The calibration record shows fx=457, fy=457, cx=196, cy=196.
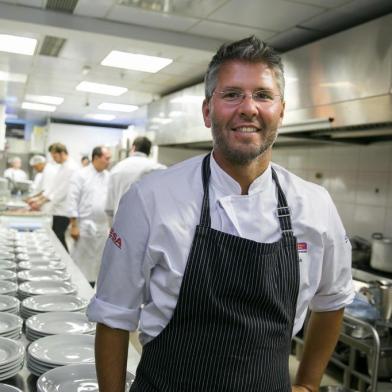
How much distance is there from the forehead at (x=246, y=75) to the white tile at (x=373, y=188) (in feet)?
9.64

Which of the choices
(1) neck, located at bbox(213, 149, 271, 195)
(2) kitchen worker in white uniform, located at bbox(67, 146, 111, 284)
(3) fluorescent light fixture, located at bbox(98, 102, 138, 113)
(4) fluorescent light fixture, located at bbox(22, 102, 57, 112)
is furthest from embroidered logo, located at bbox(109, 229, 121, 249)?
(4) fluorescent light fixture, located at bbox(22, 102, 57, 112)

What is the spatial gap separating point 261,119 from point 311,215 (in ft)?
0.98

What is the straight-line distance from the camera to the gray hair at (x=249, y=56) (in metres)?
1.14

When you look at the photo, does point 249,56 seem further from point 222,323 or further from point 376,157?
point 376,157

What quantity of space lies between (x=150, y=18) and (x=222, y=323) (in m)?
3.05

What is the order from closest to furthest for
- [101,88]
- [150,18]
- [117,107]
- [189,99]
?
[150,18], [189,99], [101,88], [117,107]

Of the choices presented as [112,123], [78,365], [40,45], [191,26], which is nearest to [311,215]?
[78,365]

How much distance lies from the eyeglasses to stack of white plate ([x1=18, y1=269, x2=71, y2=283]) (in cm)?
134

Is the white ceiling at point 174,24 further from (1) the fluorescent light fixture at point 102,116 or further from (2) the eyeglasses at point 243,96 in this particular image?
(1) the fluorescent light fixture at point 102,116

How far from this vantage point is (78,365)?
126cm

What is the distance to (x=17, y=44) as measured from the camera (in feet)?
14.4

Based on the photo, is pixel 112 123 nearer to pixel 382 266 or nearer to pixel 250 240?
pixel 382 266

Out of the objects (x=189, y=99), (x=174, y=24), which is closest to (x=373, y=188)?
(x=174, y=24)

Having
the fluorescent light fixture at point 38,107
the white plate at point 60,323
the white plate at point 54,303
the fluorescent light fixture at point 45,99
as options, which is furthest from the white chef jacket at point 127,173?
the fluorescent light fixture at point 38,107
